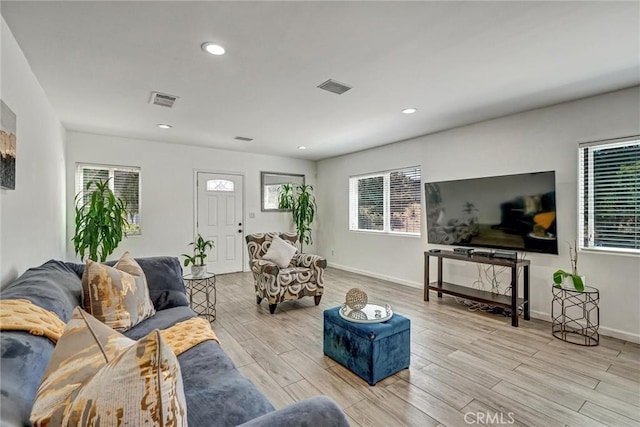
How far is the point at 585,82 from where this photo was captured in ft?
8.87

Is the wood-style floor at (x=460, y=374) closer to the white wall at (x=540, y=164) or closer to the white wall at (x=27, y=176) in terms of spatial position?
the white wall at (x=540, y=164)

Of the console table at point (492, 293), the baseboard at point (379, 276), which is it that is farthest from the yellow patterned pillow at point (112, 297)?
the baseboard at point (379, 276)

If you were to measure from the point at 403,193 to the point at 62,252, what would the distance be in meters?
4.95

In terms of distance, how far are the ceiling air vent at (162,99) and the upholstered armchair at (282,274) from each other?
183cm

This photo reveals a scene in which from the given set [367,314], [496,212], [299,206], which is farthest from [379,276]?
[367,314]

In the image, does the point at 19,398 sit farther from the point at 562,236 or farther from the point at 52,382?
the point at 562,236

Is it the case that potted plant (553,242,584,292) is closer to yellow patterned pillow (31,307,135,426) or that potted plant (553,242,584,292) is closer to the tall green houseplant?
yellow patterned pillow (31,307,135,426)

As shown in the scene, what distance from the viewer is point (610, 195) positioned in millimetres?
2908

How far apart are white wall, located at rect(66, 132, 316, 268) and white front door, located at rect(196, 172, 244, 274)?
0.42 ft

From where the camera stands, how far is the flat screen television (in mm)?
3254

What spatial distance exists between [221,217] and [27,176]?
3.40 meters

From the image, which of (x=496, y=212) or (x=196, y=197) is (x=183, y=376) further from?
(x=196, y=197)

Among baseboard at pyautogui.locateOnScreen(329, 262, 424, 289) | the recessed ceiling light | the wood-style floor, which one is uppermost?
the recessed ceiling light

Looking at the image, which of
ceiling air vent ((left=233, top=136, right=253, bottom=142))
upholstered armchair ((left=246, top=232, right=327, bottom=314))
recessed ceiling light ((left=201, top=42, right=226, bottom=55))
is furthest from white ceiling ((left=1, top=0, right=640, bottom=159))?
upholstered armchair ((left=246, top=232, right=327, bottom=314))
